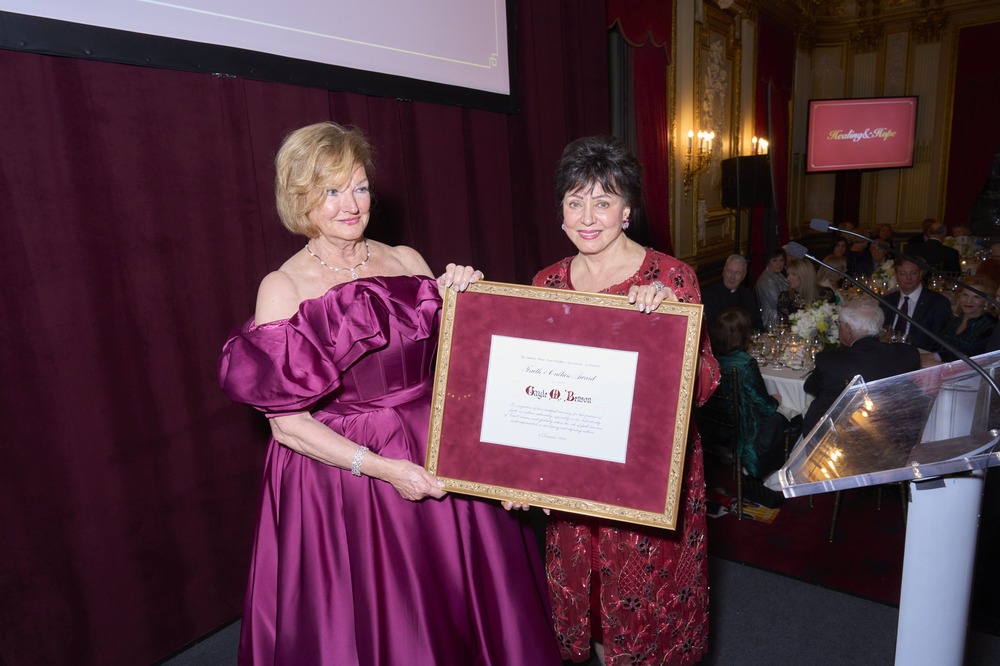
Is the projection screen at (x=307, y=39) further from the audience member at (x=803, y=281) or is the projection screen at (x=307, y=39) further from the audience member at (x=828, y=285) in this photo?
the audience member at (x=828, y=285)

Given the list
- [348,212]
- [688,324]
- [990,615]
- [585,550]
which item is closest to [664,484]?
[688,324]

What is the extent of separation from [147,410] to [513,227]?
8.49ft

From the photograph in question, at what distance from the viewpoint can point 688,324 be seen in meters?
1.39

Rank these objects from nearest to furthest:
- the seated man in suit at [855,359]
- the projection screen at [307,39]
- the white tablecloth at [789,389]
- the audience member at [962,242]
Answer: the projection screen at [307,39] < the seated man in suit at [855,359] < the white tablecloth at [789,389] < the audience member at [962,242]

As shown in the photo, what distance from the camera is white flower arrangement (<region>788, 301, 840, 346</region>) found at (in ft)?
13.3

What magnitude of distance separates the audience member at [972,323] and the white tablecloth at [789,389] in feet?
3.11

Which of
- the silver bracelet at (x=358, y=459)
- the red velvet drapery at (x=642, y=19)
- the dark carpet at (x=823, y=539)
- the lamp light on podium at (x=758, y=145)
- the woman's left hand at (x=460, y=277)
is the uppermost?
the red velvet drapery at (x=642, y=19)

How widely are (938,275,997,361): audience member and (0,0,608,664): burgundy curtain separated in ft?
12.8

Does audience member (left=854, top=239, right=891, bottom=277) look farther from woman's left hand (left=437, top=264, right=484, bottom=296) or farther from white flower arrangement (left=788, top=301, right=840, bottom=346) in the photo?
woman's left hand (left=437, top=264, right=484, bottom=296)

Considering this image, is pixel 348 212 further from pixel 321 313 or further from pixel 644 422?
pixel 644 422

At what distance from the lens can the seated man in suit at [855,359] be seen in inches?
117

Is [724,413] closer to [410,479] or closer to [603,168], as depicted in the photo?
[603,168]

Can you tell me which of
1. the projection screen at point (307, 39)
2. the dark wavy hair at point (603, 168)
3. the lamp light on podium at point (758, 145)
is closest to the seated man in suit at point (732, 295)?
the projection screen at point (307, 39)

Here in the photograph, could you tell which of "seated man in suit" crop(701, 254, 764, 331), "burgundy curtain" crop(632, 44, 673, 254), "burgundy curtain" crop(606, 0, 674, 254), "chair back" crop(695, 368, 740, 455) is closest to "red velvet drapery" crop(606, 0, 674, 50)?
"burgundy curtain" crop(606, 0, 674, 254)
